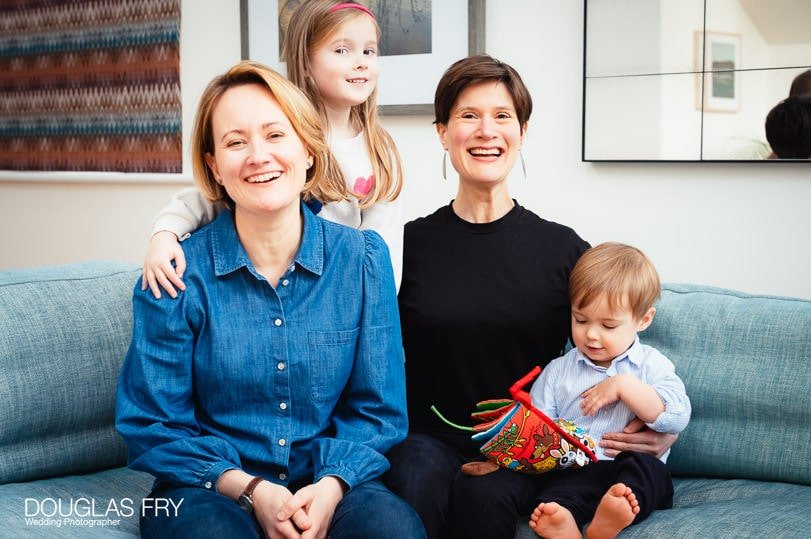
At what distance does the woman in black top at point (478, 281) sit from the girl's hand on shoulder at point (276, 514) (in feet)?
1.10

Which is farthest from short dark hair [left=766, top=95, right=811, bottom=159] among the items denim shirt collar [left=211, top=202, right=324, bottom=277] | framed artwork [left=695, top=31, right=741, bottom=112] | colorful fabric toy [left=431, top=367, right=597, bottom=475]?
denim shirt collar [left=211, top=202, right=324, bottom=277]

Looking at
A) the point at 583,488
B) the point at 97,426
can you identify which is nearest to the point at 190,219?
the point at 97,426

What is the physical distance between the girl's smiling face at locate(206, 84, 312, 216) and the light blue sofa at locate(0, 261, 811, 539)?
0.53 metres

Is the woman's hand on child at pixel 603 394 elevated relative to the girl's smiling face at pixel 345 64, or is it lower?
lower

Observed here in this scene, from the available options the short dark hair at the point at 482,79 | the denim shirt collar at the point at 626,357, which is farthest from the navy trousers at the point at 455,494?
the short dark hair at the point at 482,79

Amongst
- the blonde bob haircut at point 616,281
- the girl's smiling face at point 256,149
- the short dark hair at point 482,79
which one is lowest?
the blonde bob haircut at point 616,281

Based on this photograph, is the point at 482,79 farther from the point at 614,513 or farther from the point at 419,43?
the point at 419,43

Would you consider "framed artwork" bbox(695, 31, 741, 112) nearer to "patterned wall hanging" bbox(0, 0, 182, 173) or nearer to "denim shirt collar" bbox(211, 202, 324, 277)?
"denim shirt collar" bbox(211, 202, 324, 277)

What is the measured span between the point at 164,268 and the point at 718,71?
1.74m

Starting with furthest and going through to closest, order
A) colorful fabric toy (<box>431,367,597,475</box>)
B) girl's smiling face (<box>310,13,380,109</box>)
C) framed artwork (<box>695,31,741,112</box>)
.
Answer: framed artwork (<box>695,31,741,112</box>) → girl's smiling face (<box>310,13,380,109</box>) → colorful fabric toy (<box>431,367,597,475</box>)

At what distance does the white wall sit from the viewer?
2.59 m

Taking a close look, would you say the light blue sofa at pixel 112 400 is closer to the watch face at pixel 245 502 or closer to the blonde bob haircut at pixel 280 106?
the watch face at pixel 245 502

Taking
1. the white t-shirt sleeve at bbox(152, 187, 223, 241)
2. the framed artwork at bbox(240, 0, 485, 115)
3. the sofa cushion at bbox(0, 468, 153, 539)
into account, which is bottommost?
the sofa cushion at bbox(0, 468, 153, 539)

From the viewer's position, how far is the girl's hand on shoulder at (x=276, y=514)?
1477mm
